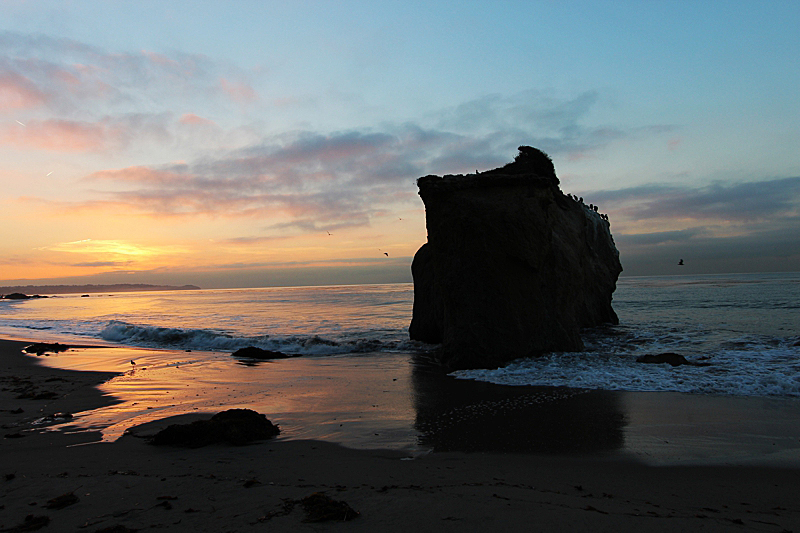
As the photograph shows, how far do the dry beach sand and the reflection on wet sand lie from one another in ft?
1.40

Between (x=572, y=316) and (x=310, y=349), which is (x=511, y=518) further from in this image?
(x=310, y=349)

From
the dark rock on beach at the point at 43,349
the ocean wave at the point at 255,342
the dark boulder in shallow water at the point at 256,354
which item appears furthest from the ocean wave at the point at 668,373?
the dark rock on beach at the point at 43,349

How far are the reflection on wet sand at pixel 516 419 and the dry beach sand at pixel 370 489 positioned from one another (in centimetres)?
43

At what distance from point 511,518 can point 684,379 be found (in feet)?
26.2

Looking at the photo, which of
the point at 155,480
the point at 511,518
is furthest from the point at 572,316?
the point at 155,480

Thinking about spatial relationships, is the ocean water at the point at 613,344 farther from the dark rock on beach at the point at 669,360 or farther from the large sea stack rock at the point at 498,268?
the large sea stack rock at the point at 498,268

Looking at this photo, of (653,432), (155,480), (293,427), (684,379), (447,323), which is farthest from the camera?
(447,323)

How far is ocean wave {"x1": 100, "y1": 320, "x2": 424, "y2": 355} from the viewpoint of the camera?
16.9 metres

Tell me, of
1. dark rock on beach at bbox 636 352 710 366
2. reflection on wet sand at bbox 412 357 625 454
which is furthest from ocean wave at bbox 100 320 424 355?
dark rock on beach at bbox 636 352 710 366

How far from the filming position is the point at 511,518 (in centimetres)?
361

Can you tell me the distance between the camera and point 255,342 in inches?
728

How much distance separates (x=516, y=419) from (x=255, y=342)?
13.9 m

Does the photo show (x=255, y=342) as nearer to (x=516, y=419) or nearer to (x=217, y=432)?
(x=217, y=432)

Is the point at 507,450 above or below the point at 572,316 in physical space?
below
